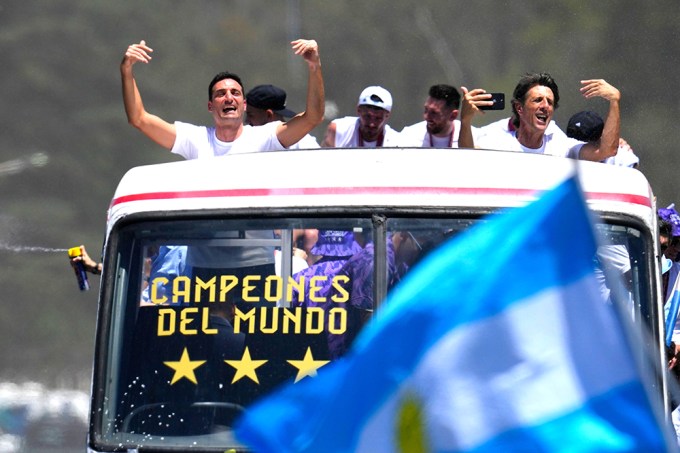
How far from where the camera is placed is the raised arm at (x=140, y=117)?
7.29 meters

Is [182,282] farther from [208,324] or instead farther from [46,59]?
[46,59]

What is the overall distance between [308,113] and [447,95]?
3.33 ft

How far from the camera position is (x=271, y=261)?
18.2 ft

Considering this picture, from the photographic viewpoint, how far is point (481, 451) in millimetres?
3535

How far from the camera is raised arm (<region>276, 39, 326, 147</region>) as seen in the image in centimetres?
711

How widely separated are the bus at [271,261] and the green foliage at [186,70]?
7394 mm

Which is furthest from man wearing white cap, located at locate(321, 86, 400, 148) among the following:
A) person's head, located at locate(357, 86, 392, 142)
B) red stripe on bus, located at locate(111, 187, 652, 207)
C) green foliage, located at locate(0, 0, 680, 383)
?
green foliage, located at locate(0, 0, 680, 383)

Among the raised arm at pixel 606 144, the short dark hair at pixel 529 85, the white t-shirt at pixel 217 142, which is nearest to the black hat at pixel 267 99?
the white t-shirt at pixel 217 142

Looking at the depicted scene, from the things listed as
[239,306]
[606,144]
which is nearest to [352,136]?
[606,144]

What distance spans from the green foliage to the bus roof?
7317 millimetres

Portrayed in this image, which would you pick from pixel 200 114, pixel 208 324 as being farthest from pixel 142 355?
pixel 200 114

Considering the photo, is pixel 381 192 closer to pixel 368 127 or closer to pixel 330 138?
pixel 368 127

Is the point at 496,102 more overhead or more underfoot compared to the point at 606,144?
more overhead

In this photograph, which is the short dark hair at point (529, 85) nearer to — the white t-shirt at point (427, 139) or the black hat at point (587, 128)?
the black hat at point (587, 128)
